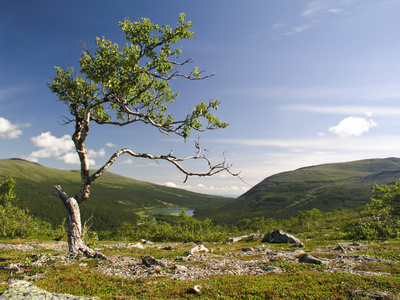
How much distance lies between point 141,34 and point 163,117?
744 centimetres

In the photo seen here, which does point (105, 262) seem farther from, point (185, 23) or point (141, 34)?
point (185, 23)

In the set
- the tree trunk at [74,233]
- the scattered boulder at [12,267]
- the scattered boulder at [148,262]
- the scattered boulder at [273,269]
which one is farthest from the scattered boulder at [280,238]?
the scattered boulder at [12,267]

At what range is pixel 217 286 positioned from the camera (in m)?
11.4

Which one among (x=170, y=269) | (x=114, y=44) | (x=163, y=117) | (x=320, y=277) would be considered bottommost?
(x=170, y=269)

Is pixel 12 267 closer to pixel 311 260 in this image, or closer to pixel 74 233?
pixel 74 233

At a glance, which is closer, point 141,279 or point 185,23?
point 141,279

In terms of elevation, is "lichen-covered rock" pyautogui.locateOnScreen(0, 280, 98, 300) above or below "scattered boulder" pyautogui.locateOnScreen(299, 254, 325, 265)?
above

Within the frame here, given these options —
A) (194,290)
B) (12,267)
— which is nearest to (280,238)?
(194,290)

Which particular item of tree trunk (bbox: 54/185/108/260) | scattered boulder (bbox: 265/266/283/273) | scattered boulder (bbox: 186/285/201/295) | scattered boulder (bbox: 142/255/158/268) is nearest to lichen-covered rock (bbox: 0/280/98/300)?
scattered boulder (bbox: 186/285/201/295)

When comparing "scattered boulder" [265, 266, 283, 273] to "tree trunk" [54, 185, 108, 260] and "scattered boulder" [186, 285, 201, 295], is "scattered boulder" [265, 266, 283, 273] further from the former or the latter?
"tree trunk" [54, 185, 108, 260]

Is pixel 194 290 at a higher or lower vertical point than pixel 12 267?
higher

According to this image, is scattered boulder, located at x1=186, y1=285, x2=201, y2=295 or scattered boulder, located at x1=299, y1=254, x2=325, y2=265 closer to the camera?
scattered boulder, located at x1=186, y1=285, x2=201, y2=295

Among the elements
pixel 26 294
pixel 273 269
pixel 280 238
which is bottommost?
pixel 280 238

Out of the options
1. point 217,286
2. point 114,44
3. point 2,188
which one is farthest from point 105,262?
point 2,188
